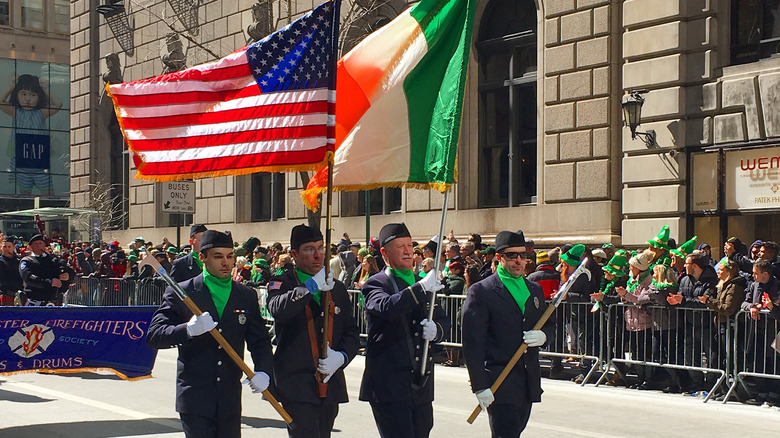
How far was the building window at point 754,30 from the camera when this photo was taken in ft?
62.4

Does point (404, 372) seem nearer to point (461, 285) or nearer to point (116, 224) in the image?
point (461, 285)

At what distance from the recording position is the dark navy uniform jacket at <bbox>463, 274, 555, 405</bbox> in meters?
7.37

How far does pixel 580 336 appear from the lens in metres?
15.1

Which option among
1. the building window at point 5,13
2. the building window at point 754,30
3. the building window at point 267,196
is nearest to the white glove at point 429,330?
the building window at point 754,30

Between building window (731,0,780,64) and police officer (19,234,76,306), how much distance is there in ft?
37.8

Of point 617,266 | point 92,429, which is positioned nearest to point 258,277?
point 617,266

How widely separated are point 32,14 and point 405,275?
212ft

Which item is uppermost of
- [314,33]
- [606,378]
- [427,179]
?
[314,33]

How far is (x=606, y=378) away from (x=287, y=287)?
27.6ft

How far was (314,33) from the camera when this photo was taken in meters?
8.08

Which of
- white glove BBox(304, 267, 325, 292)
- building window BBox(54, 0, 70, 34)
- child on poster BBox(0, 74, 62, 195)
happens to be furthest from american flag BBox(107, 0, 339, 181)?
building window BBox(54, 0, 70, 34)

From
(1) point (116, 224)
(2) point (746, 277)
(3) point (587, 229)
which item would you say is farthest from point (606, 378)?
(1) point (116, 224)

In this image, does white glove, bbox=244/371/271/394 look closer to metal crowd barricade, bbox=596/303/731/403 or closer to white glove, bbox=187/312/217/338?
white glove, bbox=187/312/217/338

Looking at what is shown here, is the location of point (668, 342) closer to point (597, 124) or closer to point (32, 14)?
point (597, 124)
